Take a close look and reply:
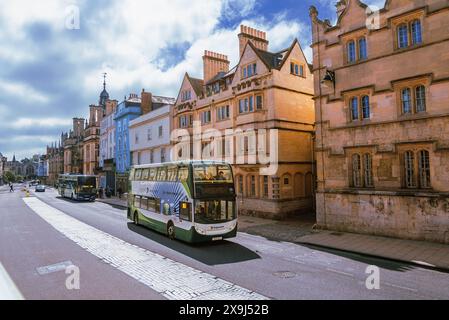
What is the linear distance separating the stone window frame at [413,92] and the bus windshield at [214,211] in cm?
1009

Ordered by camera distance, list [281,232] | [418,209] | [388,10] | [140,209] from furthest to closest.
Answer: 1. [140,209]
2. [281,232]
3. [388,10]
4. [418,209]

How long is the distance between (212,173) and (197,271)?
557 cm

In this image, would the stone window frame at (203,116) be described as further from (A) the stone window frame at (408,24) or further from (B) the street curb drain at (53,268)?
(B) the street curb drain at (53,268)

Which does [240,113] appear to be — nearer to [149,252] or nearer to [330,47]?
[330,47]

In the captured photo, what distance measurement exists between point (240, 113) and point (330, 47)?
880 cm

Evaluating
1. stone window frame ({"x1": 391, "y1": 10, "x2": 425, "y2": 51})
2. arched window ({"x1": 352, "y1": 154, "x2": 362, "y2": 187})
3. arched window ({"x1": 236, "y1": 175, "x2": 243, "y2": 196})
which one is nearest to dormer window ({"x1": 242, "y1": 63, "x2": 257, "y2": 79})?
arched window ({"x1": 236, "y1": 175, "x2": 243, "y2": 196})

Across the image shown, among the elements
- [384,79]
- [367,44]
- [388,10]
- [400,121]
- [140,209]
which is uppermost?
[388,10]

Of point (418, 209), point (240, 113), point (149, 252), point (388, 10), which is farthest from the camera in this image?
point (240, 113)

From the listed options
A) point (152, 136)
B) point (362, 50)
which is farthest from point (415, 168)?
point (152, 136)

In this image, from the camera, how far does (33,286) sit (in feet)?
30.5

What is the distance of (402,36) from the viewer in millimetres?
16078

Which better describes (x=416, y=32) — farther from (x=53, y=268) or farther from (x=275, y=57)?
(x=53, y=268)

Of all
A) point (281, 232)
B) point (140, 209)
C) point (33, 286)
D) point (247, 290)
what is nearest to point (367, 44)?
point (281, 232)

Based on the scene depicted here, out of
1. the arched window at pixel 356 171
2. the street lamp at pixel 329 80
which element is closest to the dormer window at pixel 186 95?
the street lamp at pixel 329 80
